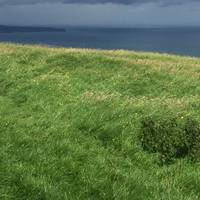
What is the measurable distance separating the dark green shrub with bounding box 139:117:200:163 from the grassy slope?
1.40 ft

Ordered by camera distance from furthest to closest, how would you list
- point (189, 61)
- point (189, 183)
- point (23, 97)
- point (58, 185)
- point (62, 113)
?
point (189, 61) < point (23, 97) < point (62, 113) < point (189, 183) < point (58, 185)

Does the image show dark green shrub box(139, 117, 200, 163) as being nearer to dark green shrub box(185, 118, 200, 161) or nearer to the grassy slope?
dark green shrub box(185, 118, 200, 161)

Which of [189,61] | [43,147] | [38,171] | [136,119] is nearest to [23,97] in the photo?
[136,119]

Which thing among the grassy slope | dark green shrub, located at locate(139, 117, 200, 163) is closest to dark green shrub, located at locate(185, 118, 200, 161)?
dark green shrub, located at locate(139, 117, 200, 163)

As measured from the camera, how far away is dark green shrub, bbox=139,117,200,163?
16.5 metres

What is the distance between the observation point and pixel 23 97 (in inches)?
992

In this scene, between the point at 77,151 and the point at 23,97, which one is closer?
the point at 77,151

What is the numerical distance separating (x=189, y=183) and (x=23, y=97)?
12480mm

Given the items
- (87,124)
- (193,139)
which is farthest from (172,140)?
(87,124)

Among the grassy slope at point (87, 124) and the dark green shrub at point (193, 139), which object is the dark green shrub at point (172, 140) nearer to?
the dark green shrub at point (193, 139)

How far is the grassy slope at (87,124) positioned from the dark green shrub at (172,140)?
1.40 feet

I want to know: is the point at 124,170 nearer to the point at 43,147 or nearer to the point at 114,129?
the point at 43,147

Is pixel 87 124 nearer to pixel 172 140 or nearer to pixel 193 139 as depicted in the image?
pixel 172 140

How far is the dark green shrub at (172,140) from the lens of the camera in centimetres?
1648
